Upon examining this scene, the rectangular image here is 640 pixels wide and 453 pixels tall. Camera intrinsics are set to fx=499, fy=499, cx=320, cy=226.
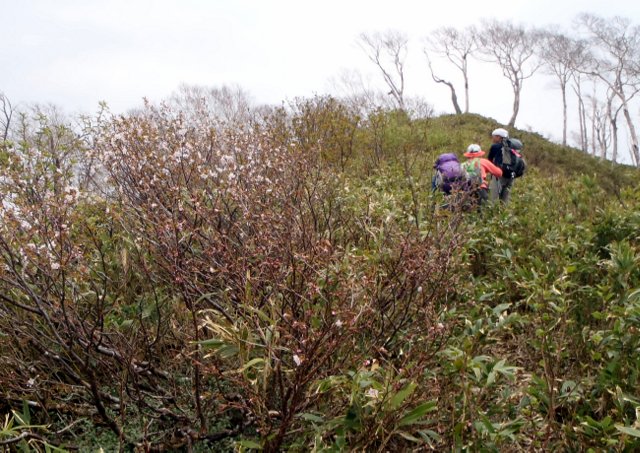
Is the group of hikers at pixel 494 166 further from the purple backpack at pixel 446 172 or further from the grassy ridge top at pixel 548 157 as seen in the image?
the grassy ridge top at pixel 548 157

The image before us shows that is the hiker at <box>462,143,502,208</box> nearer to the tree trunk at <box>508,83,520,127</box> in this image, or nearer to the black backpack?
the black backpack

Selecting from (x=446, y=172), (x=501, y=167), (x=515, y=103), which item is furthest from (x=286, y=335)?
→ (x=515, y=103)

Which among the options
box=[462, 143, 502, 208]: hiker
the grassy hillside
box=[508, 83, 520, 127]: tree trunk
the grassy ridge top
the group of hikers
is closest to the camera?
the grassy hillside

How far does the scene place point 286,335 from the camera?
211 cm

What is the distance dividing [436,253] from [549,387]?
94 centimetres

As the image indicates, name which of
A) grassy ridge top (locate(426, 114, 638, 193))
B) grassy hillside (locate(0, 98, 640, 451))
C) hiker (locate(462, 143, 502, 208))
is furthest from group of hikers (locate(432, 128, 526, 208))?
grassy ridge top (locate(426, 114, 638, 193))

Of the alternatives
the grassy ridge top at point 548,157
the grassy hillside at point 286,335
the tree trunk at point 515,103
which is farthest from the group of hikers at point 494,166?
the tree trunk at point 515,103

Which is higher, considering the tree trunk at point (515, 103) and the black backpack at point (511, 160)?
the tree trunk at point (515, 103)

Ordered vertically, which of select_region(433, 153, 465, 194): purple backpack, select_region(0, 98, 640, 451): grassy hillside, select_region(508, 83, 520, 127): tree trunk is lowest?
select_region(0, 98, 640, 451): grassy hillside

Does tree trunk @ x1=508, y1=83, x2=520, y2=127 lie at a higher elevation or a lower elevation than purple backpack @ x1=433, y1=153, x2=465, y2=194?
higher

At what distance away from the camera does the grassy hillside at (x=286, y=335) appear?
2.17 m

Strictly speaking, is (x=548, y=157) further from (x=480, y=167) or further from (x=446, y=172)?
(x=446, y=172)

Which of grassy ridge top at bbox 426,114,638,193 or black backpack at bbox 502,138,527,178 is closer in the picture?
black backpack at bbox 502,138,527,178

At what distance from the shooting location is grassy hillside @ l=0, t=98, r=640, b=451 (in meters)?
2.17
